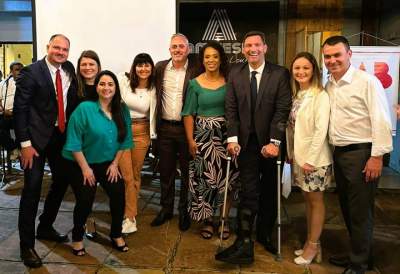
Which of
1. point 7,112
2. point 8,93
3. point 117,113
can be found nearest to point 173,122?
point 117,113

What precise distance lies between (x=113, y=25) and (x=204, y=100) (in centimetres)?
187

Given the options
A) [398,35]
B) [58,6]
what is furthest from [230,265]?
[398,35]

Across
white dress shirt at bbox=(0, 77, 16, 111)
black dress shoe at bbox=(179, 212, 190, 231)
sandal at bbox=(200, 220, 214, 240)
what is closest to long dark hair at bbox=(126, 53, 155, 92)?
black dress shoe at bbox=(179, 212, 190, 231)

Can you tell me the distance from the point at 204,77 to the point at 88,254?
1.64 m

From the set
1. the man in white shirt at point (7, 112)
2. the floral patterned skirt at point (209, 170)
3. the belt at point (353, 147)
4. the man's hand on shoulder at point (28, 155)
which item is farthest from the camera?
the man in white shirt at point (7, 112)

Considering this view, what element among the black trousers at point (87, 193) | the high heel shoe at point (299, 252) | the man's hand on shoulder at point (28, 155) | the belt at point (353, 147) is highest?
the belt at point (353, 147)

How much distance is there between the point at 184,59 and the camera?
3625 millimetres

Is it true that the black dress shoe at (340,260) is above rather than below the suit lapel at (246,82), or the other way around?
below

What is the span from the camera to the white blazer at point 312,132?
2.82 meters

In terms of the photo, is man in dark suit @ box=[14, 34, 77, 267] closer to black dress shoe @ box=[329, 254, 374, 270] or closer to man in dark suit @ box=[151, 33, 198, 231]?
man in dark suit @ box=[151, 33, 198, 231]

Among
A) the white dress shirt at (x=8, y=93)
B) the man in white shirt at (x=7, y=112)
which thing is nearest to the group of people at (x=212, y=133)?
the man in white shirt at (x=7, y=112)

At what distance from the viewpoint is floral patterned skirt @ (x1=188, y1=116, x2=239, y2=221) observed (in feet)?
11.2

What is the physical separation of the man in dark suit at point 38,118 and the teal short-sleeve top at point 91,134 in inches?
5.8

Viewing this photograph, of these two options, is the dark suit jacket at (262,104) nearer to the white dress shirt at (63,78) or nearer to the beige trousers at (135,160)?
the beige trousers at (135,160)
